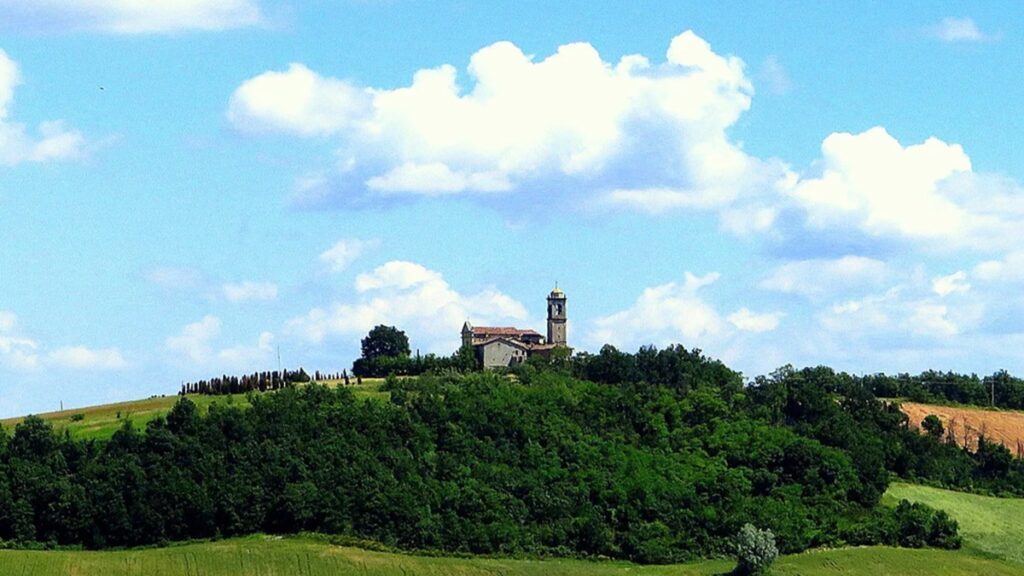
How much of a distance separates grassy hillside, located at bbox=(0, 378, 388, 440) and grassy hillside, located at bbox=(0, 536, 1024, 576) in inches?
1193

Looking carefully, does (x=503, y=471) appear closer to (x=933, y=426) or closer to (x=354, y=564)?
(x=354, y=564)

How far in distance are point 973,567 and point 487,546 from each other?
41393mm

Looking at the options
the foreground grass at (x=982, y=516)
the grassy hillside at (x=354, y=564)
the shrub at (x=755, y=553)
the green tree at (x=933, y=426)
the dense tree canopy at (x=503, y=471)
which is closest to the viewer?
the grassy hillside at (x=354, y=564)

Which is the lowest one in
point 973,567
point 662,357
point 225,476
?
point 973,567

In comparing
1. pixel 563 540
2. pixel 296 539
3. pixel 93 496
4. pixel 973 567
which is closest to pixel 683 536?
pixel 563 540

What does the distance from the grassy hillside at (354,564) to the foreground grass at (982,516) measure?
4.53 metres

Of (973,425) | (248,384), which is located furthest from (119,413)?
(973,425)

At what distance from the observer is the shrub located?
12788 cm

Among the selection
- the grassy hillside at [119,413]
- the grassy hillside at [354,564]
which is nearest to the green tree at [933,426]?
the grassy hillside at [354,564]

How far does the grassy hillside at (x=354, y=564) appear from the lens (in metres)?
125

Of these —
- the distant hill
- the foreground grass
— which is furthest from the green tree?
the foreground grass

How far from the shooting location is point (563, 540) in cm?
13888

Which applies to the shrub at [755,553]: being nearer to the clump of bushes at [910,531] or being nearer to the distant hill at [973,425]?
the clump of bushes at [910,531]

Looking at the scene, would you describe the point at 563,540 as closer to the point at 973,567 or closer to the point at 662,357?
the point at 973,567
